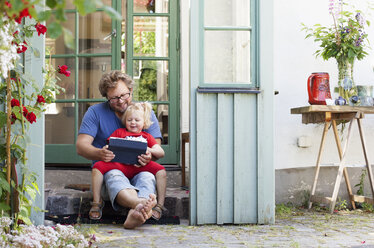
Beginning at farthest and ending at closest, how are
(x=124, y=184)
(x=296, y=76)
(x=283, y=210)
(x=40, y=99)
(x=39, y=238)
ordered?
(x=296, y=76)
(x=283, y=210)
(x=124, y=184)
(x=40, y=99)
(x=39, y=238)

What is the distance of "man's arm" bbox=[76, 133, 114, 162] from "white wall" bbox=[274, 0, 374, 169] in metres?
1.76

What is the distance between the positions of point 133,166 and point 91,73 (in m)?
1.67

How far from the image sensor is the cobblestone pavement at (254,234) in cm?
317

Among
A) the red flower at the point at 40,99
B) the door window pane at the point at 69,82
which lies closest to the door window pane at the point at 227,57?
the red flower at the point at 40,99

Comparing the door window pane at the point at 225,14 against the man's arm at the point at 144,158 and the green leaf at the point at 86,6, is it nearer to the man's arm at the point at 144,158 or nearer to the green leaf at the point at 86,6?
the man's arm at the point at 144,158

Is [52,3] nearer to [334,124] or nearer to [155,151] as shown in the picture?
[155,151]

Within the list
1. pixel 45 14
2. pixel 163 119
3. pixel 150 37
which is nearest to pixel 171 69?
pixel 150 37

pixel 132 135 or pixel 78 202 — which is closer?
pixel 132 135

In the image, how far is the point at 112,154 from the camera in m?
3.82

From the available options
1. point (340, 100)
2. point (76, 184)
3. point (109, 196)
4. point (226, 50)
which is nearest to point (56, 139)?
point (76, 184)

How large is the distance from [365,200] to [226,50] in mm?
1761

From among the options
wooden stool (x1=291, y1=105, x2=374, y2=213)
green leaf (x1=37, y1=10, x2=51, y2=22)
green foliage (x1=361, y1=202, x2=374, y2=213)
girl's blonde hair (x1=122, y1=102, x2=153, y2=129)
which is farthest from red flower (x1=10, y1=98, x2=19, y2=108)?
green foliage (x1=361, y1=202, x2=374, y2=213)

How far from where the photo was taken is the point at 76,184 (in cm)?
480

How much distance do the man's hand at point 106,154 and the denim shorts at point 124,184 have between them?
0.30ft
